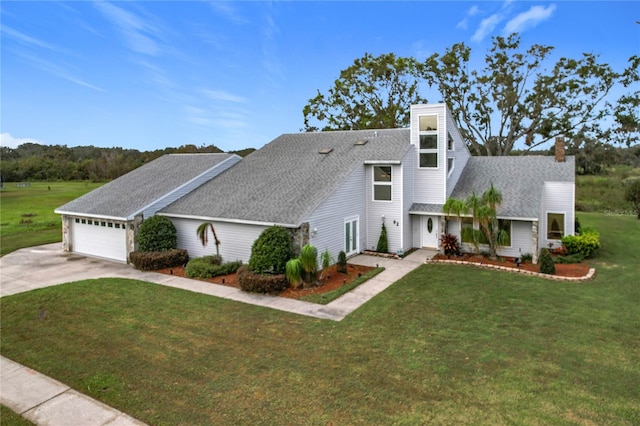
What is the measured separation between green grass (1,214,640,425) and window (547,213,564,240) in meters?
5.14

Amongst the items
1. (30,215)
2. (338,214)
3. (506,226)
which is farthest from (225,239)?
(30,215)

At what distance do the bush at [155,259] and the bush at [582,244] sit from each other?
16.6 metres

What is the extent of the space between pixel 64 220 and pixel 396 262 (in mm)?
16052

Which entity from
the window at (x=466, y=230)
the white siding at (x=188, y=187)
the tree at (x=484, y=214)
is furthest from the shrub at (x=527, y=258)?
the white siding at (x=188, y=187)

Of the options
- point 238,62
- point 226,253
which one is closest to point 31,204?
point 238,62

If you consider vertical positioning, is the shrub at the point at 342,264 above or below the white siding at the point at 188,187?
below

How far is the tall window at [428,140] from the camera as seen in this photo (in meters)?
17.8

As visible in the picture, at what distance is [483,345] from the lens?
855 centimetres

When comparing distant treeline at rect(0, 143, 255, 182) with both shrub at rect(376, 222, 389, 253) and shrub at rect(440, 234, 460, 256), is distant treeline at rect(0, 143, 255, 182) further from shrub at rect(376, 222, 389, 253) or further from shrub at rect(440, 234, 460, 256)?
shrub at rect(440, 234, 460, 256)

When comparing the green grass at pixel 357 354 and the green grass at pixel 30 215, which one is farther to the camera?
the green grass at pixel 30 215

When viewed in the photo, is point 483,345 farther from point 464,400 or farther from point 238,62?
point 238,62

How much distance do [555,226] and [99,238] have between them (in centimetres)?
2107

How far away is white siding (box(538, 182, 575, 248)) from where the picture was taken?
1772cm

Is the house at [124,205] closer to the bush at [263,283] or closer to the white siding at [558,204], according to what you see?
the bush at [263,283]
